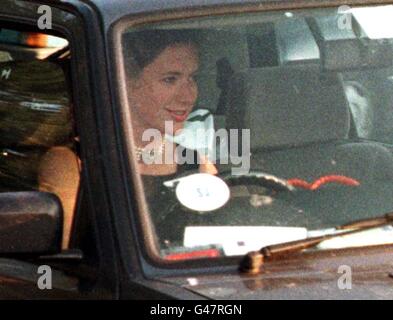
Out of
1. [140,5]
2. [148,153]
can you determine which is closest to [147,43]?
[140,5]

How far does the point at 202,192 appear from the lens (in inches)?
152

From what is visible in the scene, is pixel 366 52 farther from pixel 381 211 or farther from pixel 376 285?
pixel 376 285

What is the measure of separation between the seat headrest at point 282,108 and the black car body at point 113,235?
0.20 m

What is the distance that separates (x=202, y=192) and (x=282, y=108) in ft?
1.36

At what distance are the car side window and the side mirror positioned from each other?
0.30 m

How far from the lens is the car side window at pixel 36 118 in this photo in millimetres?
4211

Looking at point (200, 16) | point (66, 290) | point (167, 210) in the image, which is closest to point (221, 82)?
point (200, 16)

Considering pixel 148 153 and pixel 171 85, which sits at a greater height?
pixel 171 85

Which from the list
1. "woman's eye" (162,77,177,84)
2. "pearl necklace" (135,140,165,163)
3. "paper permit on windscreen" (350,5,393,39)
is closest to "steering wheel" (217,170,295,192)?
"pearl necklace" (135,140,165,163)

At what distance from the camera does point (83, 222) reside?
3930 millimetres

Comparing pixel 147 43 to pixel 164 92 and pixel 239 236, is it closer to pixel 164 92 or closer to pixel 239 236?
pixel 164 92

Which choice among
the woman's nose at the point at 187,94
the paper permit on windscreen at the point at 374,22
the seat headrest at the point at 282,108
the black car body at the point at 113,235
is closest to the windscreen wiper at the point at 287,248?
the black car body at the point at 113,235

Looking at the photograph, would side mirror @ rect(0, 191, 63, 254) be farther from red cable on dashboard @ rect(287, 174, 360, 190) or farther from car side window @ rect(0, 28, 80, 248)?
red cable on dashboard @ rect(287, 174, 360, 190)

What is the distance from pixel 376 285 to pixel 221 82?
88 centimetres
